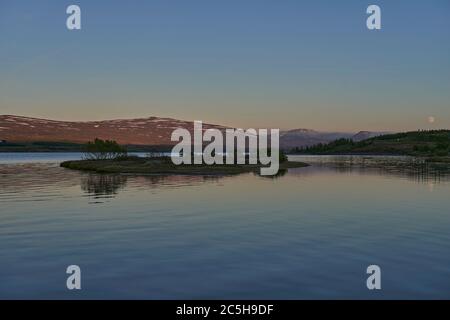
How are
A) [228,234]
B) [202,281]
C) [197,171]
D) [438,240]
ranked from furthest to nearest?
[197,171] < [228,234] < [438,240] < [202,281]

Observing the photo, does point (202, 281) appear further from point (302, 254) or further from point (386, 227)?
point (386, 227)

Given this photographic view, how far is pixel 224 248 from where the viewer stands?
26953 mm

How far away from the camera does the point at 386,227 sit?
3422cm

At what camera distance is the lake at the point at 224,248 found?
19.3m

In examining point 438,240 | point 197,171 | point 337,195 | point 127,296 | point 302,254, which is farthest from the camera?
point 197,171

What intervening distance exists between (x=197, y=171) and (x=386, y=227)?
240 feet

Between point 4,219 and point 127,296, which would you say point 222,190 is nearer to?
point 4,219

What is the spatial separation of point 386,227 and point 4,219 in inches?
1271

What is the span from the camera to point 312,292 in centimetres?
1867

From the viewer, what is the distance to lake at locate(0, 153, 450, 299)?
19312 millimetres
